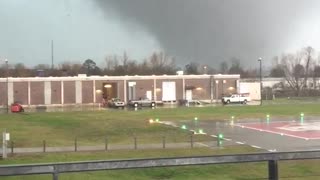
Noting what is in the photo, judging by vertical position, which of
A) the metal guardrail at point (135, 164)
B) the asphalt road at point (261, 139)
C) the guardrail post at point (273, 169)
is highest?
the metal guardrail at point (135, 164)

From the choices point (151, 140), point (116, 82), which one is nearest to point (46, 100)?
point (116, 82)

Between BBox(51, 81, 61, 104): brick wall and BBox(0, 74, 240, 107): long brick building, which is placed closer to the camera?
BBox(0, 74, 240, 107): long brick building

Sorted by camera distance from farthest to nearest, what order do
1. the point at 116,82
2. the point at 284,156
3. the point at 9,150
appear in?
the point at 116,82 < the point at 9,150 < the point at 284,156

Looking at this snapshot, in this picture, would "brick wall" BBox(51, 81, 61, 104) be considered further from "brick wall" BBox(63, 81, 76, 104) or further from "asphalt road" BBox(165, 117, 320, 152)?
"asphalt road" BBox(165, 117, 320, 152)

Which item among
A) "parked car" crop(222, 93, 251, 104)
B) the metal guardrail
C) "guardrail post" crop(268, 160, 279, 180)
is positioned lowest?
"guardrail post" crop(268, 160, 279, 180)

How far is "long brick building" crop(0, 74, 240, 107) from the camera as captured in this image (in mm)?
116250

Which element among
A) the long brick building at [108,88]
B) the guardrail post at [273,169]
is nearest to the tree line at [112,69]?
the long brick building at [108,88]

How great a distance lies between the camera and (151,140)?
38781mm

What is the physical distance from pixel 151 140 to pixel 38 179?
21386 mm

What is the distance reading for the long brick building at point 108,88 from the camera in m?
116

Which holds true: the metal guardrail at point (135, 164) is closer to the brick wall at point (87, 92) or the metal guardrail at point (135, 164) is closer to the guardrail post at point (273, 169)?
the guardrail post at point (273, 169)

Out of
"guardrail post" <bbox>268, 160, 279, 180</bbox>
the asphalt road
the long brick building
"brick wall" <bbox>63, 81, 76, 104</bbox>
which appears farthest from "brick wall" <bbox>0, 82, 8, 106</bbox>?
"guardrail post" <bbox>268, 160, 279, 180</bbox>

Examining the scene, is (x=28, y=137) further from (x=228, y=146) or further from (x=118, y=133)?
(x=228, y=146)

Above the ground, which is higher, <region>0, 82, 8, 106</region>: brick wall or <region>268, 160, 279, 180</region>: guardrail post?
<region>0, 82, 8, 106</region>: brick wall
